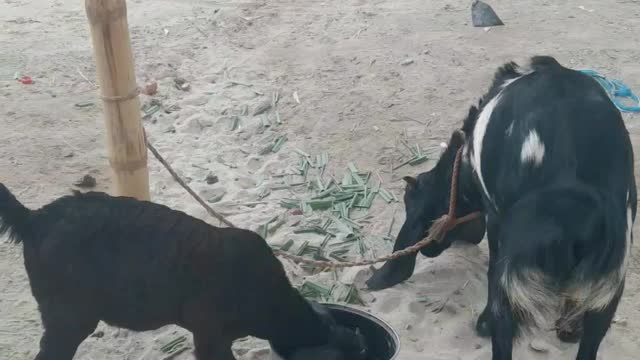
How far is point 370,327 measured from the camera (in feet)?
13.1

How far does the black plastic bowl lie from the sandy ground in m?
0.25

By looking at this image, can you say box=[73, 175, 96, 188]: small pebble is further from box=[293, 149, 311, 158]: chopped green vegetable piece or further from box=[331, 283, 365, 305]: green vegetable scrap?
box=[331, 283, 365, 305]: green vegetable scrap

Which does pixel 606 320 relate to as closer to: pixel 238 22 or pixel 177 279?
pixel 177 279

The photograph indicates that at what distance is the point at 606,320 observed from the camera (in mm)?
3469

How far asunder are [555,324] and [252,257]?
142 cm

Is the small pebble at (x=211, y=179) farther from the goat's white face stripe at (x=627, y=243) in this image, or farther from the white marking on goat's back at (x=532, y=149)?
the goat's white face stripe at (x=627, y=243)

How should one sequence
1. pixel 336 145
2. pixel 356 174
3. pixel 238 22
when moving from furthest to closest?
1. pixel 238 22
2. pixel 336 145
3. pixel 356 174

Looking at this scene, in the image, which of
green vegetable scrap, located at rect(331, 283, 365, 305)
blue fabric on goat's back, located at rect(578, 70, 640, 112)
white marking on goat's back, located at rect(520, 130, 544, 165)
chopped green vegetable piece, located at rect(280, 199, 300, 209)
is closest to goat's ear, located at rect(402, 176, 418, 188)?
green vegetable scrap, located at rect(331, 283, 365, 305)

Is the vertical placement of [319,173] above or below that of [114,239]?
below

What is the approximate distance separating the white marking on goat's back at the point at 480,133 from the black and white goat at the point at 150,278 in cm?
103

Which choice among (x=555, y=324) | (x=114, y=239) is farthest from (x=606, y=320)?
(x=114, y=239)

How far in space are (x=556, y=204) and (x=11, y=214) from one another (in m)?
2.25

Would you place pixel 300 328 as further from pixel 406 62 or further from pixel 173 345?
pixel 406 62

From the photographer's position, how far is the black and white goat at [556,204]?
3.20m
